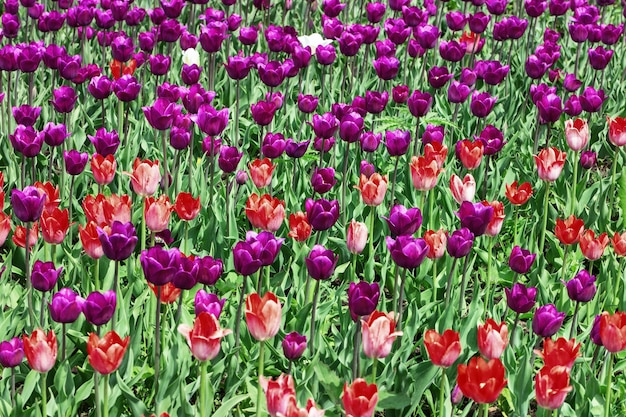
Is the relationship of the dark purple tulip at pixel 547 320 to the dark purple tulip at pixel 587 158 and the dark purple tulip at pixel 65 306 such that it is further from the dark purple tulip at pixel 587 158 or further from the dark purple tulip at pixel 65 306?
the dark purple tulip at pixel 587 158

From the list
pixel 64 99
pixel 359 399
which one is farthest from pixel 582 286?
pixel 64 99

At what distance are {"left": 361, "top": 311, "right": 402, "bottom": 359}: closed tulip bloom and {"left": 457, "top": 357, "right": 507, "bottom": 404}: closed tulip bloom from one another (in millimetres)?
303

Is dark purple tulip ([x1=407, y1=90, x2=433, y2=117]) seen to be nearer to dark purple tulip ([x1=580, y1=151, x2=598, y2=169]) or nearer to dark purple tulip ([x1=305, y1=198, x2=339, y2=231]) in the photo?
dark purple tulip ([x1=580, y1=151, x2=598, y2=169])

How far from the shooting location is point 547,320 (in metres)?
2.88

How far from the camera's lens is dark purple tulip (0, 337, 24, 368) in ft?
8.86

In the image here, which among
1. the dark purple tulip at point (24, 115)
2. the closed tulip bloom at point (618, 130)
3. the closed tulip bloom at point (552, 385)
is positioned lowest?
the dark purple tulip at point (24, 115)

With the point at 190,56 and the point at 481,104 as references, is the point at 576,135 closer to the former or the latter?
the point at 481,104

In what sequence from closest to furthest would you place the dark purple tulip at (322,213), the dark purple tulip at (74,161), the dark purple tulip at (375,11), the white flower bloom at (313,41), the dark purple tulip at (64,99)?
the dark purple tulip at (322,213) < the dark purple tulip at (74,161) < the dark purple tulip at (64,99) < the white flower bloom at (313,41) < the dark purple tulip at (375,11)

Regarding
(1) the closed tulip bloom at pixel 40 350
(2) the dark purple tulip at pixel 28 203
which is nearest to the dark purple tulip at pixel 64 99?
(2) the dark purple tulip at pixel 28 203

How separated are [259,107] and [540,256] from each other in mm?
1363

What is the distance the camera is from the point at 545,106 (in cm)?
453

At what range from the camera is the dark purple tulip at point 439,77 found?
5.00 metres

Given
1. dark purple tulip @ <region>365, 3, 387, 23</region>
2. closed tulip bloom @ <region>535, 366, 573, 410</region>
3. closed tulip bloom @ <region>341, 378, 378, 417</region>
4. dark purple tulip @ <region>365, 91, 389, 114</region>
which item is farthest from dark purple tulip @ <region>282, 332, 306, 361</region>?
dark purple tulip @ <region>365, 3, 387, 23</region>

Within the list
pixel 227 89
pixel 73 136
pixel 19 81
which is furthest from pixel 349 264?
pixel 19 81
